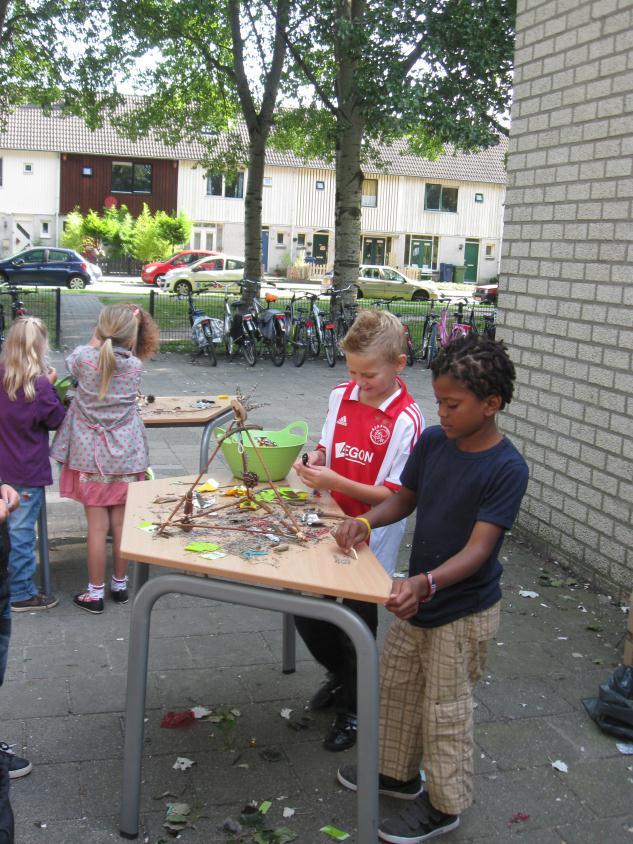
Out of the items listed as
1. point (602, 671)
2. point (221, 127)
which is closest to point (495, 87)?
point (221, 127)

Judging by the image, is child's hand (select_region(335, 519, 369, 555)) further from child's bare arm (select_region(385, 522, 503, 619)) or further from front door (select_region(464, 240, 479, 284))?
front door (select_region(464, 240, 479, 284))

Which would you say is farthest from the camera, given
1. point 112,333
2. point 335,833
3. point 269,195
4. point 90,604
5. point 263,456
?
point 269,195

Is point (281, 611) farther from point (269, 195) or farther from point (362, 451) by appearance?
point (269, 195)

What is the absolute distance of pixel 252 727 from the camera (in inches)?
143

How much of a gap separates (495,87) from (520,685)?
13.2 m

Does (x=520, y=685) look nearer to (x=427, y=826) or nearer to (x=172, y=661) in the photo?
(x=427, y=826)

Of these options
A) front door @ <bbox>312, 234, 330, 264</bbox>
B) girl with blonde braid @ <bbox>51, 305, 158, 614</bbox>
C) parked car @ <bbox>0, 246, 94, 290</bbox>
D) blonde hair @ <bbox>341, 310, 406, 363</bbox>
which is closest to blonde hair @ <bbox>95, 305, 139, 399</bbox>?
girl with blonde braid @ <bbox>51, 305, 158, 614</bbox>

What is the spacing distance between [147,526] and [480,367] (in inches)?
47.0

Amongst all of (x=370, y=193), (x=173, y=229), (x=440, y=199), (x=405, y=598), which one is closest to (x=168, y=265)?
(x=173, y=229)

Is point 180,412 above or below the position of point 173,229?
below

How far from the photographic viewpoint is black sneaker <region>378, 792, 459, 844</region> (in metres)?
2.92

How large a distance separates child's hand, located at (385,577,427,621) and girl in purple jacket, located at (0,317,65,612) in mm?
2507

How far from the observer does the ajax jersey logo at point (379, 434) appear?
3381 millimetres

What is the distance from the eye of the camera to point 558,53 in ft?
19.0
